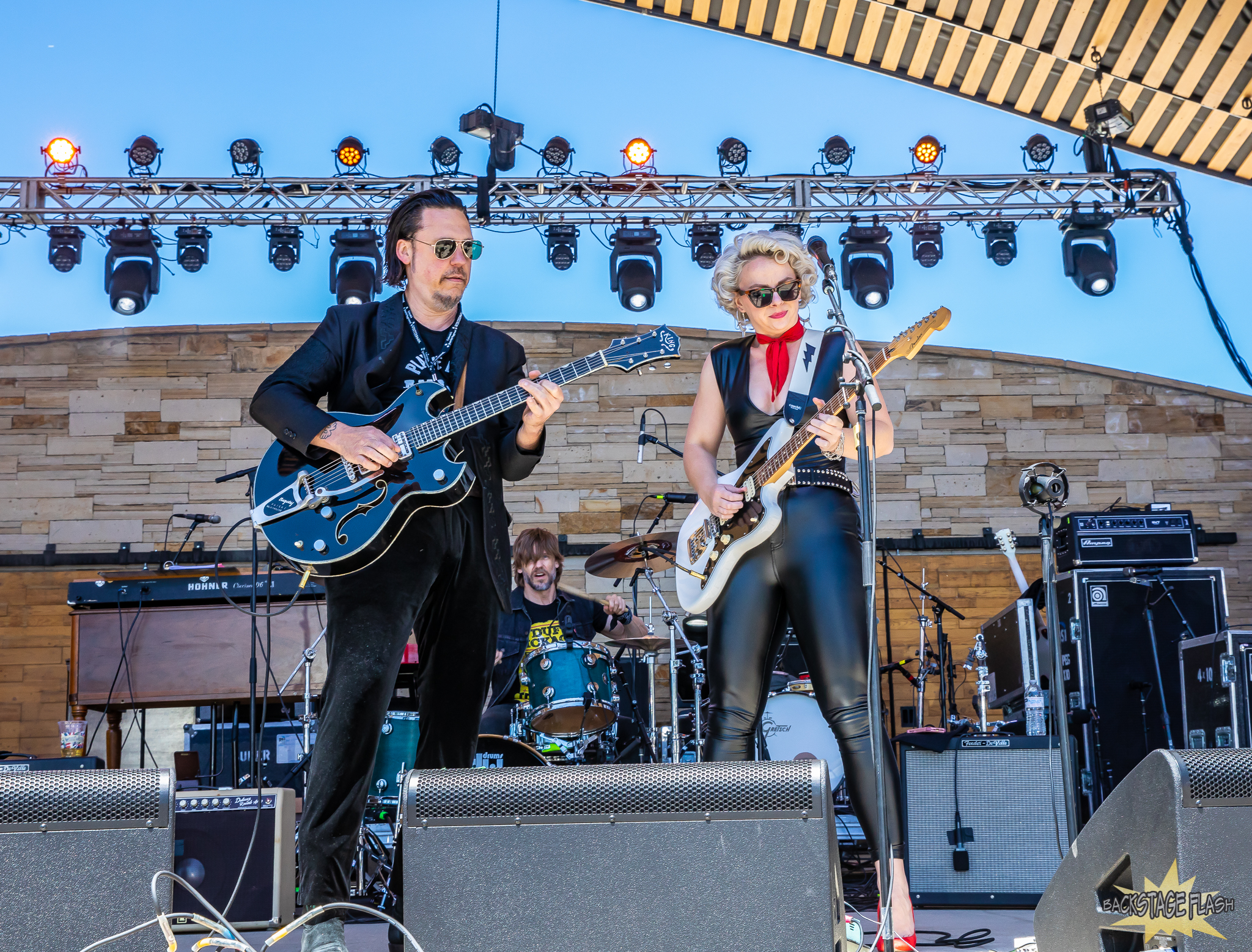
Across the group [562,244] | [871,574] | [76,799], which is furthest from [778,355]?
[562,244]

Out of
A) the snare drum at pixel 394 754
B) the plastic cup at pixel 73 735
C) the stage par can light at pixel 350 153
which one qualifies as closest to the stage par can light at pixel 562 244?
the stage par can light at pixel 350 153

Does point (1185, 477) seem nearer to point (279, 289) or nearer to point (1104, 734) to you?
point (1104, 734)

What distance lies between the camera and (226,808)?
408 centimetres

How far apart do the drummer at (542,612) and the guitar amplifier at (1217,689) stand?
9.42ft

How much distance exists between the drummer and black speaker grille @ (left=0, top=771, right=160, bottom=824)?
181 inches

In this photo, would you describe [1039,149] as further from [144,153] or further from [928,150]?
[144,153]

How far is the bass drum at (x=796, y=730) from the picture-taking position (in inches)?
256

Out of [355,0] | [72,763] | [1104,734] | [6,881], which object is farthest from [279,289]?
[6,881]

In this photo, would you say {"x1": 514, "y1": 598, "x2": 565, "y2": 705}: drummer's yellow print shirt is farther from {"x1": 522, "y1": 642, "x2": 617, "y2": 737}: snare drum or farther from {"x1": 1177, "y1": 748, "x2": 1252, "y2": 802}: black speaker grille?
{"x1": 1177, "y1": 748, "x2": 1252, "y2": 802}: black speaker grille

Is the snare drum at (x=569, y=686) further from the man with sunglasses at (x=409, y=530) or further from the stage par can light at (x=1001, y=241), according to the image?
the stage par can light at (x=1001, y=241)

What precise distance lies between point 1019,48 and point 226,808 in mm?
6083

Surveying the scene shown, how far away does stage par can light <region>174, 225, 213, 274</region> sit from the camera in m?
8.31

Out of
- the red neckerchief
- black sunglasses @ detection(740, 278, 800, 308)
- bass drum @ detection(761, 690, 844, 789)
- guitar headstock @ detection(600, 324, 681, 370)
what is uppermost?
black sunglasses @ detection(740, 278, 800, 308)

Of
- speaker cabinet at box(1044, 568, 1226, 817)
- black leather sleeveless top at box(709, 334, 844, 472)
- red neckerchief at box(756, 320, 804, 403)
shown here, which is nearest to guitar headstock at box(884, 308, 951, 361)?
black leather sleeveless top at box(709, 334, 844, 472)
